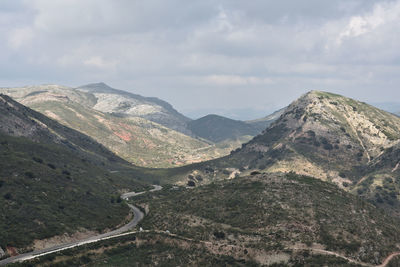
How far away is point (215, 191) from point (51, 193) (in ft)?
195

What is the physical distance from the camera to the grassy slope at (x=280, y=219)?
95.8 meters

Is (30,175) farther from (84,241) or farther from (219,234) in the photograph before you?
(219,234)

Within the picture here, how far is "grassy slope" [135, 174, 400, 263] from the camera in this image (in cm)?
9585

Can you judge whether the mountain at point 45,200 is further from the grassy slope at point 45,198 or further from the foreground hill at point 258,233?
the foreground hill at point 258,233

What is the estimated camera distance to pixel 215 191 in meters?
141

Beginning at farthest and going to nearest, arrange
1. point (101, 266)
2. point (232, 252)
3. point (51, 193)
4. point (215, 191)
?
point (215, 191), point (51, 193), point (232, 252), point (101, 266)

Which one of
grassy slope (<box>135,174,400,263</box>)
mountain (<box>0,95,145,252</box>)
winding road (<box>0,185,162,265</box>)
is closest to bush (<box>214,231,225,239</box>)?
grassy slope (<box>135,174,400,263</box>)

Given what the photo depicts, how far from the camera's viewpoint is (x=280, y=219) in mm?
107438

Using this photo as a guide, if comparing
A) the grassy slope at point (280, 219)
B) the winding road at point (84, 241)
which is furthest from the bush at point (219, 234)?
the winding road at point (84, 241)

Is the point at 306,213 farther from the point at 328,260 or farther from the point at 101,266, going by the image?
the point at 101,266

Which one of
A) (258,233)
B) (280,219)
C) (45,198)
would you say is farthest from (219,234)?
(45,198)

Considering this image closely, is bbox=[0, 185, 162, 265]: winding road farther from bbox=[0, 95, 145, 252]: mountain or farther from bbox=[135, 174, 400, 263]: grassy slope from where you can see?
bbox=[135, 174, 400, 263]: grassy slope

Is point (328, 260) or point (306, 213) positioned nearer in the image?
point (328, 260)

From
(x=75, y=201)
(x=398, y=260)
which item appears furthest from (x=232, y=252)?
(x=75, y=201)
